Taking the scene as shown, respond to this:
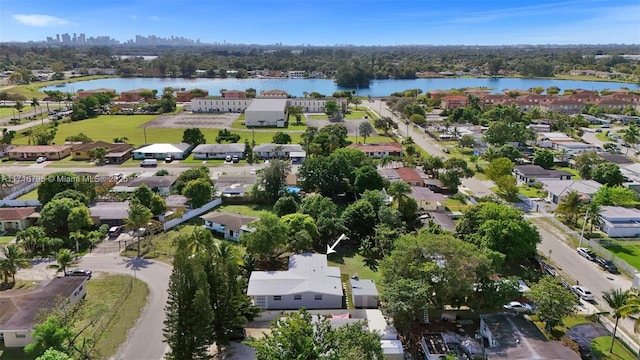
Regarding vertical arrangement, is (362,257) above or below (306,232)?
below

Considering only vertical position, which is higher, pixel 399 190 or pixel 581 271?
pixel 399 190

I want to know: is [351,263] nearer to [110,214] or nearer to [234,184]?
[234,184]

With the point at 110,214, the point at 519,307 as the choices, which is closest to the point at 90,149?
the point at 110,214

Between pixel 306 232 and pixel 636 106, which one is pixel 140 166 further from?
pixel 636 106

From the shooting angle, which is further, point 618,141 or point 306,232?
point 618,141

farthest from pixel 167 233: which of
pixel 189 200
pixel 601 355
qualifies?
pixel 601 355

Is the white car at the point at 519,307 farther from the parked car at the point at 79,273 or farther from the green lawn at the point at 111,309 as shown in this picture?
the parked car at the point at 79,273

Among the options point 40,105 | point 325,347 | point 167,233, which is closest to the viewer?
point 325,347
